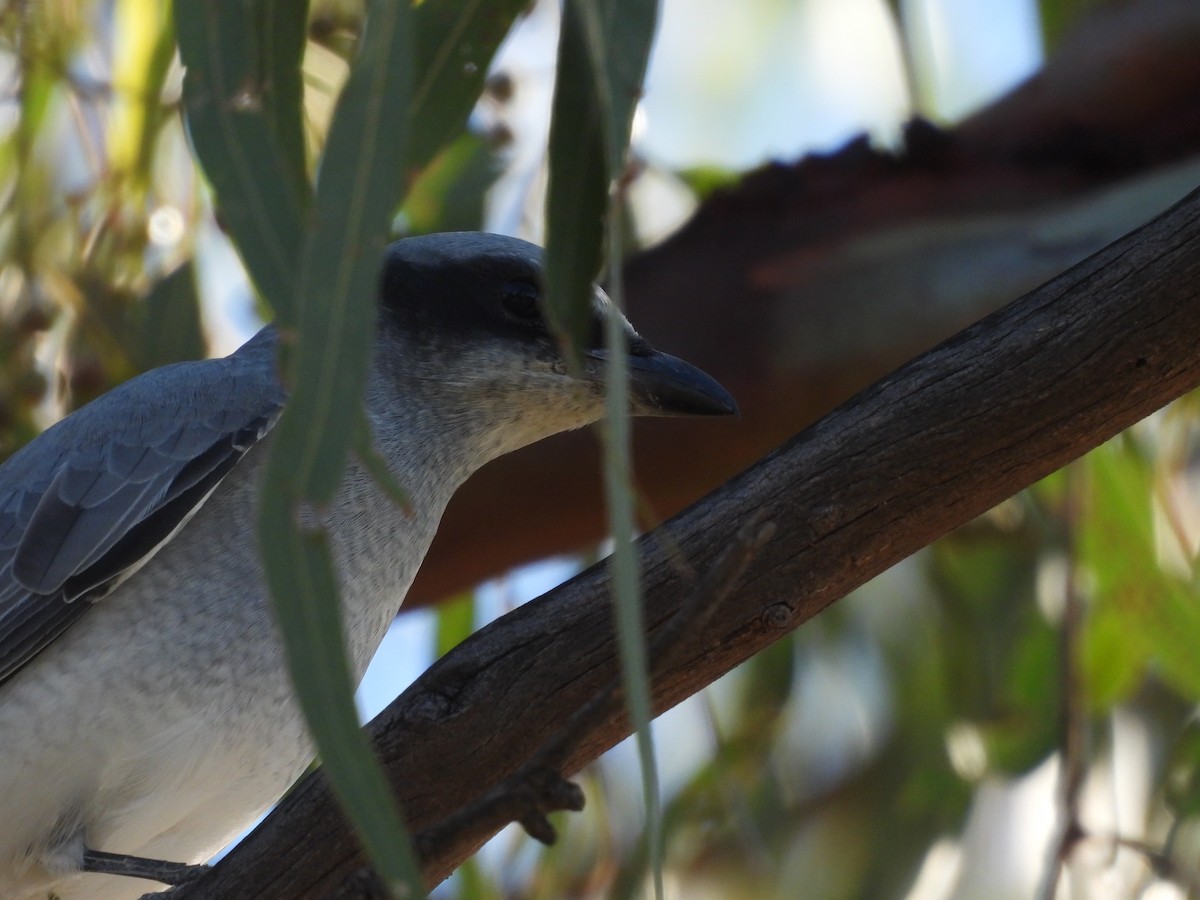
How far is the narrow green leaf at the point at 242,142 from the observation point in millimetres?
1394

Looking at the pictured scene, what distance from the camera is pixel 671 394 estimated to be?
89.6 inches

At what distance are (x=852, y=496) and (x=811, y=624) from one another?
214cm

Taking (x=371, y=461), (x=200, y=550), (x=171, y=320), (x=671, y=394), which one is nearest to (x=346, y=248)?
(x=371, y=461)

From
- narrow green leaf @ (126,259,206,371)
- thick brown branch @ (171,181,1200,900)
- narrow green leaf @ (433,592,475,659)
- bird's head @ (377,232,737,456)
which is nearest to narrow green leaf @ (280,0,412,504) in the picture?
thick brown branch @ (171,181,1200,900)

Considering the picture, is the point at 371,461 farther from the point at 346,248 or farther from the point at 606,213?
the point at 606,213

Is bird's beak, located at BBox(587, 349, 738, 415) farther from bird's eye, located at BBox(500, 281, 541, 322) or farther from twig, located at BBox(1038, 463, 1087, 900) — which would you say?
twig, located at BBox(1038, 463, 1087, 900)

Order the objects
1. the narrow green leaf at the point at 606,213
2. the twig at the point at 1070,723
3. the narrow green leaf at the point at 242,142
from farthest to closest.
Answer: the twig at the point at 1070,723
the narrow green leaf at the point at 242,142
the narrow green leaf at the point at 606,213

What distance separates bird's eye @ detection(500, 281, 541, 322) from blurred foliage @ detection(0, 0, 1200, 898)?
0.83m

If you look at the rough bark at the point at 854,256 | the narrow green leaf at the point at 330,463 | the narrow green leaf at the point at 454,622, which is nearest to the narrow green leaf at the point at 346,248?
the narrow green leaf at the point at 330,463

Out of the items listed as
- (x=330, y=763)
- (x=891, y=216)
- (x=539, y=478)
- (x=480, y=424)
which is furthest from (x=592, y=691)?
(x=891, y=216)

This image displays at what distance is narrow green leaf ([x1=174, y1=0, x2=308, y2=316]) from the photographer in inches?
54.9

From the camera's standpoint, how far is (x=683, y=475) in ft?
9.55

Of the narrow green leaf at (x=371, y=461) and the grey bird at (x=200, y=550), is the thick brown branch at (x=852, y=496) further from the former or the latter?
the narrow green leaf at (x=371, y=461)

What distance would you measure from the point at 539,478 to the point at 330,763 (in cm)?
173
